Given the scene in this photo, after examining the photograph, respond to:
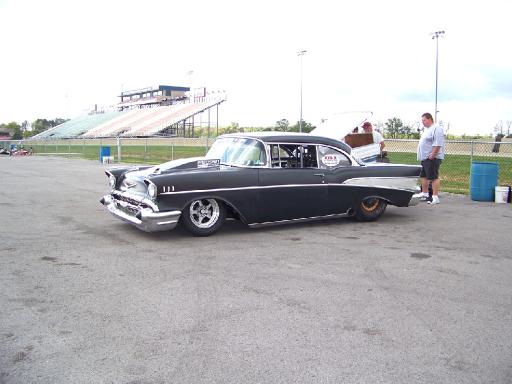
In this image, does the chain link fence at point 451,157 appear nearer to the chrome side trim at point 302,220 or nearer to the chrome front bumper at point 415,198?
the chrome front bumper at point 415,198

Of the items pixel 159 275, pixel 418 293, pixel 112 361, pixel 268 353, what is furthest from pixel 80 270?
pixel 418 293

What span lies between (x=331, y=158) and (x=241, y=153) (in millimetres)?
1413

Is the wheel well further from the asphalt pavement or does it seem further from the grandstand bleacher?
the grandstand bleacher

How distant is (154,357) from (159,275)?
1.80 meters

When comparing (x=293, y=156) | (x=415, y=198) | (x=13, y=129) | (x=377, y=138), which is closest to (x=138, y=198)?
(x=293, y=156)

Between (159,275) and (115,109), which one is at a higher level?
(115,109)

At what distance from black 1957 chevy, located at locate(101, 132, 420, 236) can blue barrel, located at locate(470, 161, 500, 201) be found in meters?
3.03

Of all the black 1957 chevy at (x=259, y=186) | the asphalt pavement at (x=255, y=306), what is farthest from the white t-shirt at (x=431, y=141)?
the asphalt pavement at (x=255, y=306)

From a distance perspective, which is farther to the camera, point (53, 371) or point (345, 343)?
point (345, 343)

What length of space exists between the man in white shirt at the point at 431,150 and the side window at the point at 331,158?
8.89 feet

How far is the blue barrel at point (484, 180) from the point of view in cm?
1049

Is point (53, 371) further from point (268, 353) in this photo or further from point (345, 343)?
point (345, 343)

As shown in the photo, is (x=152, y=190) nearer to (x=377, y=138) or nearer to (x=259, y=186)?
(x=259, y=186)

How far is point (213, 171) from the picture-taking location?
664cm
